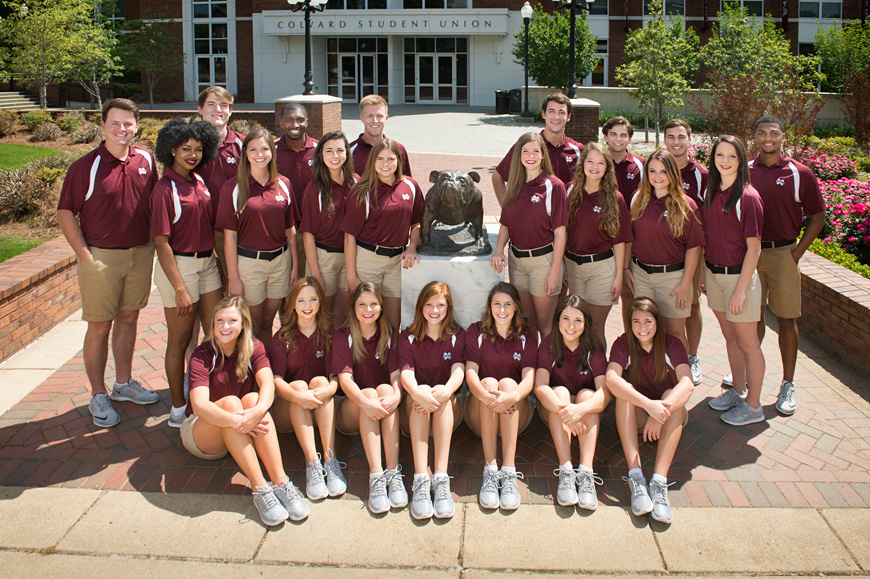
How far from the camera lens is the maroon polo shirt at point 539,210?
485cm

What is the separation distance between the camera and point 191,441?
436cm

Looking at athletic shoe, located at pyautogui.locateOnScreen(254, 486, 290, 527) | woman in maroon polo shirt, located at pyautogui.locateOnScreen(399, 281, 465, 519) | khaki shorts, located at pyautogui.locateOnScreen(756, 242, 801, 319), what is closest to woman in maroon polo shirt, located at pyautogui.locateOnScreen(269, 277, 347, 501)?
athletic shoe, located at pyautogui.locateOnScreen(254, 486, 290, 527)

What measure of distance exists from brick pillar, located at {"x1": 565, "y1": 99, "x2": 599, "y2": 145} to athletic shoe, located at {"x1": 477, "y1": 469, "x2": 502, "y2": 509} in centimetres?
1365

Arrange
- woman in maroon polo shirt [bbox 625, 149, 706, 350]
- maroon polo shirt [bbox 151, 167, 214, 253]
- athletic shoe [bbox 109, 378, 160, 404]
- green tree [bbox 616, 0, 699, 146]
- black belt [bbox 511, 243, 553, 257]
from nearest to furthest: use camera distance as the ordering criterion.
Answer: maroon polo shirt [bbox 151, 167, 214, 253], woman in maroon polo shirt [bbox 625, 149, 706, 350], black belt [bbox 511, 243, 553, 257], athletic shoe [bbox 109, 378, 160, 404], green tree [bbox 616, 0, 699, 146]

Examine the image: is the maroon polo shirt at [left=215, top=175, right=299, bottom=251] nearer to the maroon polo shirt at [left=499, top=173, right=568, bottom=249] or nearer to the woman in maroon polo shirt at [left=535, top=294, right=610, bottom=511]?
the maroon polo shirt at [left=499, top=173, right=568, bottom=249]

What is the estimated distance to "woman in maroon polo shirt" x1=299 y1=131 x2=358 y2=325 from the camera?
4.91m

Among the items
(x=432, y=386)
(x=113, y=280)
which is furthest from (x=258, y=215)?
(x=432, y=386)

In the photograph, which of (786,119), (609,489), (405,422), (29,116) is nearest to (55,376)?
(405,422)

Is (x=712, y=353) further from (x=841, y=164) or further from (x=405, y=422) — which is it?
(x=841, y=164)

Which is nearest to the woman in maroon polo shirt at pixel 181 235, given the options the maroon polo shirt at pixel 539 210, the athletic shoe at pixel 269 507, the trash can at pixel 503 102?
the athletic shoe at pixel 269 507

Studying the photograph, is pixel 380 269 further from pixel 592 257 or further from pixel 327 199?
pixel 592 257

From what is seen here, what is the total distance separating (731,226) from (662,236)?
457mm

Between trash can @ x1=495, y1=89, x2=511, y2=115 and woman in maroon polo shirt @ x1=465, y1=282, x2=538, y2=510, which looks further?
trash can @ x1=495, y1=89, x2=511, y2=115

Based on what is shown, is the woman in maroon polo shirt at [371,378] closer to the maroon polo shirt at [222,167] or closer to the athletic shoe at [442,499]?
the athletic shoe at [442,499]
